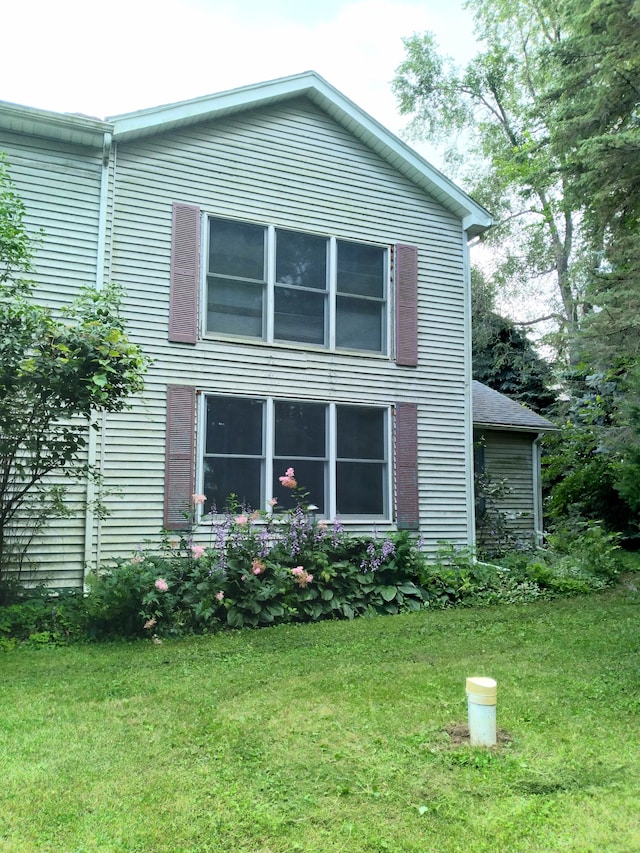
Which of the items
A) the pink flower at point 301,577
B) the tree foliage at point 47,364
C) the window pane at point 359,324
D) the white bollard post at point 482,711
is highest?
the window pane at point 359,324

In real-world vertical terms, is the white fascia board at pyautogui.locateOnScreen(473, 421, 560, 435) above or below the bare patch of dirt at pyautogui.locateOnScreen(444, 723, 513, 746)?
above

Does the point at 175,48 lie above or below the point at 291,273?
above

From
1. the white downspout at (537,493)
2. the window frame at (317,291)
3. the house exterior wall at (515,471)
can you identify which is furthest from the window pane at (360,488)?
the white downspout at (537,493)

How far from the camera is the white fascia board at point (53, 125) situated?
780cm

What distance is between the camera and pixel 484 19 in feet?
77.8

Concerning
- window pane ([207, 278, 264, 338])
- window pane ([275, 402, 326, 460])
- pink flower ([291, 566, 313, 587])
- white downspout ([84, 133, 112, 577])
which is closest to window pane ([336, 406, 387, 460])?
window pane ([275, 402, 326, 460])

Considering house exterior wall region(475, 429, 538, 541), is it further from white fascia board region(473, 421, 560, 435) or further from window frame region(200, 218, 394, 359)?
window frame region(200, 218, 394, 359)

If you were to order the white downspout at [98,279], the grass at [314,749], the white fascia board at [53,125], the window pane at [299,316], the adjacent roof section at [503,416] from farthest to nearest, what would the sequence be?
the adjacent roof section at [503,416]
the window pane at [299,316]
the white downspout at [98,279]
the white fascia board at [53,125]
the grass at [314,749]

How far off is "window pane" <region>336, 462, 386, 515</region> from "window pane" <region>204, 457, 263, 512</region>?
117 centimetres

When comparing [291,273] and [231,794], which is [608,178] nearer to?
[291,273]

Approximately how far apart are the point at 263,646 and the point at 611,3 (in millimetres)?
8783

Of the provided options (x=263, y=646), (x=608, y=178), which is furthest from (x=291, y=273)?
(x=263, y=646)

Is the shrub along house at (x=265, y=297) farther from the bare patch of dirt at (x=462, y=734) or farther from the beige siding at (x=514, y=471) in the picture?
the bare patch of dirt at (x=462, y=734)

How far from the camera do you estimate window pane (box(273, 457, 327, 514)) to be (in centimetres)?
903
